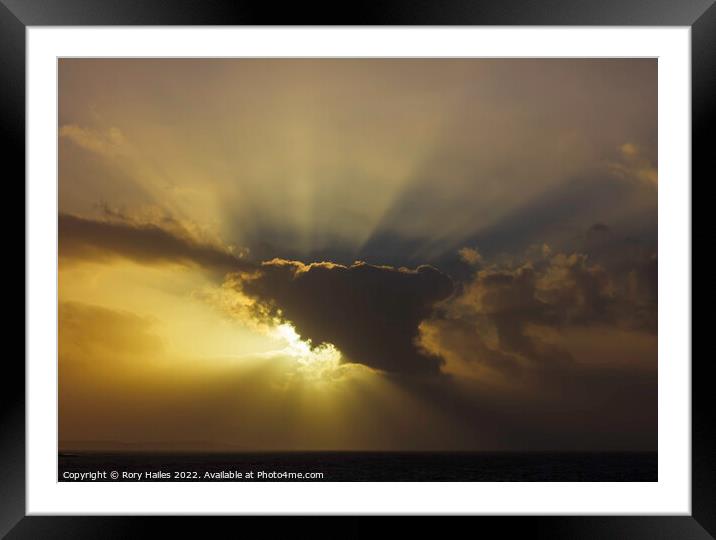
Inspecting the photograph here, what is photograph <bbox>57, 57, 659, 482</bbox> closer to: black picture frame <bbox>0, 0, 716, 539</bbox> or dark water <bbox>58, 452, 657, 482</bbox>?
dark water <bbox>58, 452, 657, 482</bbox>

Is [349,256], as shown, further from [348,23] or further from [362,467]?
[362,467]

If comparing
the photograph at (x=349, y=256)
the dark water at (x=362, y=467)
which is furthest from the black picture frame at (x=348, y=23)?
the photograph at (x=349, y=256)

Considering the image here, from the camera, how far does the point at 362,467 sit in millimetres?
6406

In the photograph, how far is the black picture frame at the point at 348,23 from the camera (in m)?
1.73

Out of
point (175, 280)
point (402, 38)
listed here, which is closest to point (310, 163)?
point (175, 280)

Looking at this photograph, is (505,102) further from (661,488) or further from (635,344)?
(661,488)

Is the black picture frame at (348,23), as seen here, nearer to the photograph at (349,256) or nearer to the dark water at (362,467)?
the dark water at (362,467)

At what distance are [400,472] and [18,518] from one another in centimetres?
548

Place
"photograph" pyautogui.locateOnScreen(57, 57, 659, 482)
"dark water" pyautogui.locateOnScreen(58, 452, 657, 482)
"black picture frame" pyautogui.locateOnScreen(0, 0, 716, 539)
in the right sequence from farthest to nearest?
"photograph" pyautogui.locateOnScreen(57, 57, 659, 482) → "dark water" pyautogui.locateOnScreen(58, 452, 657, 482) → "black picture frame" pyautogui.locateOnScreen(0, 0, 716, 539)

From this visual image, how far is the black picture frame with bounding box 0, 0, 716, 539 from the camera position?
1.73 meters

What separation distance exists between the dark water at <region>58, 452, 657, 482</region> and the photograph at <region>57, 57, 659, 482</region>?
59mm

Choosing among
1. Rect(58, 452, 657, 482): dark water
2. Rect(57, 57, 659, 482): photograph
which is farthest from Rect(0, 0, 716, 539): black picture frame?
Rect(57, 57, 659, 482): photograph

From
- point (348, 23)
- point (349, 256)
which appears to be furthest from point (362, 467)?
point (348, 23)

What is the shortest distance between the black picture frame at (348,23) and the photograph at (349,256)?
355mm
